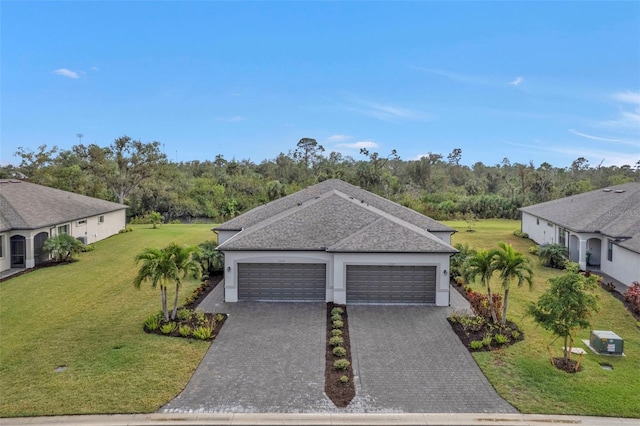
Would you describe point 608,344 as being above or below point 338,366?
above

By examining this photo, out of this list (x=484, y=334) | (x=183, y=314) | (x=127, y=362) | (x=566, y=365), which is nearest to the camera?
(x=566, y=365)

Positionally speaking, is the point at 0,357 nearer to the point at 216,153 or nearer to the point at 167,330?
the point at 167,330

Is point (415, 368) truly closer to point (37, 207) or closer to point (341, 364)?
point (341, 364)

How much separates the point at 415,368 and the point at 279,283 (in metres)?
7.58

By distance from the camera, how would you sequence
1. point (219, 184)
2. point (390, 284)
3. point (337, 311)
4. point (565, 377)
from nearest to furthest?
point (565, 377)
point (337, 311)
point (390, 284)
point (219, 184)

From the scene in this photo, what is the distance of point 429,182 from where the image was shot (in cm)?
6875

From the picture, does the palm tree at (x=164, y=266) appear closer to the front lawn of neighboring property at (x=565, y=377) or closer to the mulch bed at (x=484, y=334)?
the mulch bed at (x=484, y=334)

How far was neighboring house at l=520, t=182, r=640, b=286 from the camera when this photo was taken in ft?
61.3

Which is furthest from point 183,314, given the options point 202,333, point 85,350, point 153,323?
point 85,350

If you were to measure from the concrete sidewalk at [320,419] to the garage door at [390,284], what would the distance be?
304 inches

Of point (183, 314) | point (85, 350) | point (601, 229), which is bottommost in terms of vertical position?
point (85, 350)

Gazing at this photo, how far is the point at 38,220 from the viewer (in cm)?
2308

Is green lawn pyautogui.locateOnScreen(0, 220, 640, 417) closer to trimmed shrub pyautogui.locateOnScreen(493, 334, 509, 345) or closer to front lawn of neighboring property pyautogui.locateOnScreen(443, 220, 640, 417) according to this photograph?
front lawn of neighboring property pyautogui.locateOnScreen(443, 220, 640, 417)

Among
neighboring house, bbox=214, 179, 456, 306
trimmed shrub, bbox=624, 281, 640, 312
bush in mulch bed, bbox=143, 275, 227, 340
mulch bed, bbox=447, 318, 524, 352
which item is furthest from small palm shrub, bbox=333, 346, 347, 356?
trimmed shrub, bbox=624, 281, 640, 312
